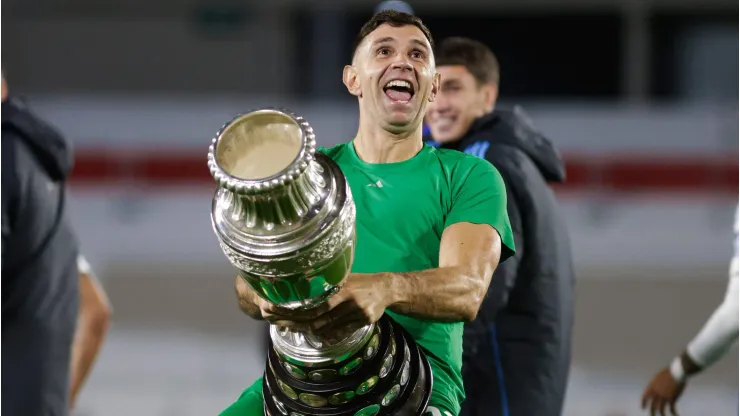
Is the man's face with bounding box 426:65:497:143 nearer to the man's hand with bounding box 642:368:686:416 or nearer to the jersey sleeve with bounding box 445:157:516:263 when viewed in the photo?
the man's hand with bounding box 642:368:686:416

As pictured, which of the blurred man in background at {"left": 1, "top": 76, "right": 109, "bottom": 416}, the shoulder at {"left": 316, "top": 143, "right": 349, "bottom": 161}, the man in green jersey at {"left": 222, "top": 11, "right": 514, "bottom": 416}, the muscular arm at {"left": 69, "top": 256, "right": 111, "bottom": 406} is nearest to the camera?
the man in green jersey at {"left": 222, "top": 11, "right": 514, "bottom": 416}

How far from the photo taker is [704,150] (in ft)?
20.5

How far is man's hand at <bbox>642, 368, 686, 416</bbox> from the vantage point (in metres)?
3.37

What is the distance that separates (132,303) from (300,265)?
4.29 m

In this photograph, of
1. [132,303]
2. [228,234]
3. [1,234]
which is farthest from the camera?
[132,303]

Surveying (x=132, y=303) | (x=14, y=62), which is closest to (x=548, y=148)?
(x=132, y=303)

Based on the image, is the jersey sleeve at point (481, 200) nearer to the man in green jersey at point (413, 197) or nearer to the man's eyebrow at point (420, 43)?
the man in green jersey at point (413, 197)

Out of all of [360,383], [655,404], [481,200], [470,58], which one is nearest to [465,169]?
[481,200]

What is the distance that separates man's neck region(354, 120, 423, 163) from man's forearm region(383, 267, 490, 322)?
0.27m

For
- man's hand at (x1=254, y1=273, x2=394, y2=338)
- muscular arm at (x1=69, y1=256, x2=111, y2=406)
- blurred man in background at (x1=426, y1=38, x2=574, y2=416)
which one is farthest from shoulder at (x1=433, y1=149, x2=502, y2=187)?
muscular arm at (x1=69, y1=256, x2=111, y2=406)

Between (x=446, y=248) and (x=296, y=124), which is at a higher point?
(x=296, y=124)

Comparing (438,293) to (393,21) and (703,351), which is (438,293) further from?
(703,351)

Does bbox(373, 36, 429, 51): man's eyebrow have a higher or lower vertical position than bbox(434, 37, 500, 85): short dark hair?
higher

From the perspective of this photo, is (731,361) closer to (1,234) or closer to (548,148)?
(548,148)
